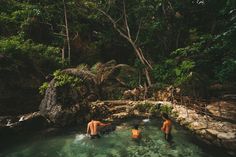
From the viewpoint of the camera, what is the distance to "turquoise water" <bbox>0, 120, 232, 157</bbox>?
1020 centimetres

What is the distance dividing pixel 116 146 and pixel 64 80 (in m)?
5.23

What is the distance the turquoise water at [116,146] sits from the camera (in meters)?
10.2

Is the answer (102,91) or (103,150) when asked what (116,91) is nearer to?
(102,91)

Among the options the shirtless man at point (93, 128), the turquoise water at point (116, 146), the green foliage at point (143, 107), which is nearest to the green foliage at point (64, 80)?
the turquoise water at point (116, 146)

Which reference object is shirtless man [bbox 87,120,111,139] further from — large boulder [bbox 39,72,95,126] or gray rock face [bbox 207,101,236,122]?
gray rock face [bbox 207,101,236,122]

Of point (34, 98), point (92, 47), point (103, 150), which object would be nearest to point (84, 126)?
point (103, 150)

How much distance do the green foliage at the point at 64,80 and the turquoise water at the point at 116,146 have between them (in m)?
2.90

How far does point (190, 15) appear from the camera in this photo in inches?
817

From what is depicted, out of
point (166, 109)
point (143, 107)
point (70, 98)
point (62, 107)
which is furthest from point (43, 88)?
point (166, 109)

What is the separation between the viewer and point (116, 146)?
11.4 m

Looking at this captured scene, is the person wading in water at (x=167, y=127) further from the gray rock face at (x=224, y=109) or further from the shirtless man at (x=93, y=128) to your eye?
the shirtless man at (x=93, y=128)

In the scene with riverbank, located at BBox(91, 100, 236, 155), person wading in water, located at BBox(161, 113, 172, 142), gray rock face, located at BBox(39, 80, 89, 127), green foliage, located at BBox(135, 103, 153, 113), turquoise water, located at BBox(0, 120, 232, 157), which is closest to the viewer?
riverbank, located at BBox(91, 100, 236, 155)

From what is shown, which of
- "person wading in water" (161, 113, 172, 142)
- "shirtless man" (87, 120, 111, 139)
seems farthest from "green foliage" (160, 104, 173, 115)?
"shirtless man" (87, 120, 111, 139)

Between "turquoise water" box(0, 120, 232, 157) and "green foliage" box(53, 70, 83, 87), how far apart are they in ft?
9.52
